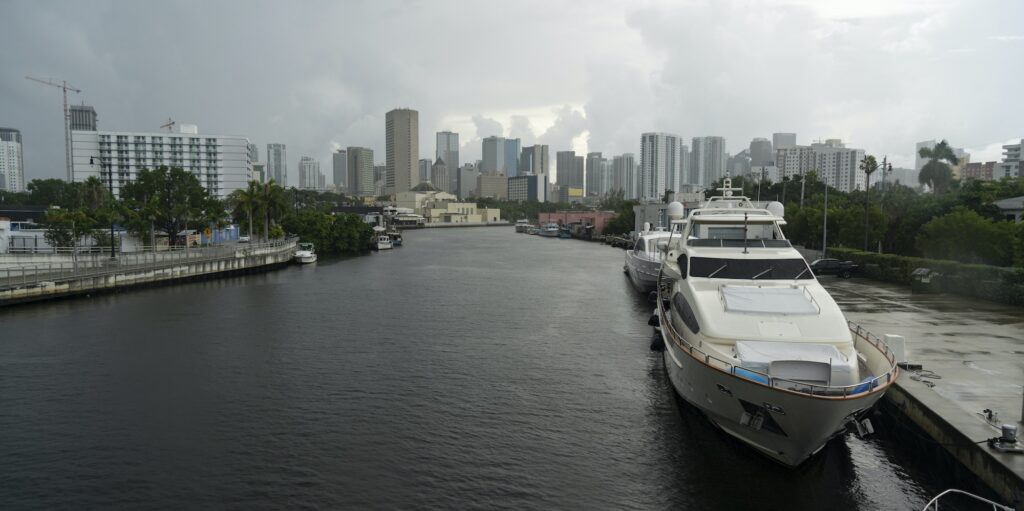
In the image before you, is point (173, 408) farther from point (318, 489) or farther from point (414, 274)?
point (414, 274)

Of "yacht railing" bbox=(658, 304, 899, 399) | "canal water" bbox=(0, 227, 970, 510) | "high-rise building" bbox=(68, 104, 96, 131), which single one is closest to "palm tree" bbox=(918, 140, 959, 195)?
"canal water" bbox=(0, 227, 970, 510)

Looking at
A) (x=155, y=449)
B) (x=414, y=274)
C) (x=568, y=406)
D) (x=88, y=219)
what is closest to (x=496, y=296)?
(x=414, y=274)

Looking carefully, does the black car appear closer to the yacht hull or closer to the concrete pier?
the yacht hull

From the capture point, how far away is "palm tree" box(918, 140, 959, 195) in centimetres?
7294

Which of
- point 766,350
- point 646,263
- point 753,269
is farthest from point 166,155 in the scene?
point 766,350

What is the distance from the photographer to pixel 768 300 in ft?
53.8

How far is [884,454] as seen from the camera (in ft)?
48.5

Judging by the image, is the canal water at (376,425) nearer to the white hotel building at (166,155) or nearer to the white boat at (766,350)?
the white boat at (766,350)

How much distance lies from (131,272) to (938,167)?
3238 inches

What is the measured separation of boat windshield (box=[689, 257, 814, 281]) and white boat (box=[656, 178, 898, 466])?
29 mm

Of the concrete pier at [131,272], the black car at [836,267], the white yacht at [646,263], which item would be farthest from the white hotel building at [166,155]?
the black car at [836,267]

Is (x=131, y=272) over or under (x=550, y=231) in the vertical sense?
under

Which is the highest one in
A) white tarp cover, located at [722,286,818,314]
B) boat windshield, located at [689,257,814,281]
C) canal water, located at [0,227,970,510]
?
boat windshield, located at [689,257,814,281]

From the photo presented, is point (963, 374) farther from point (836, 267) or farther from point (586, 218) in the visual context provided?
point (586, 218)
